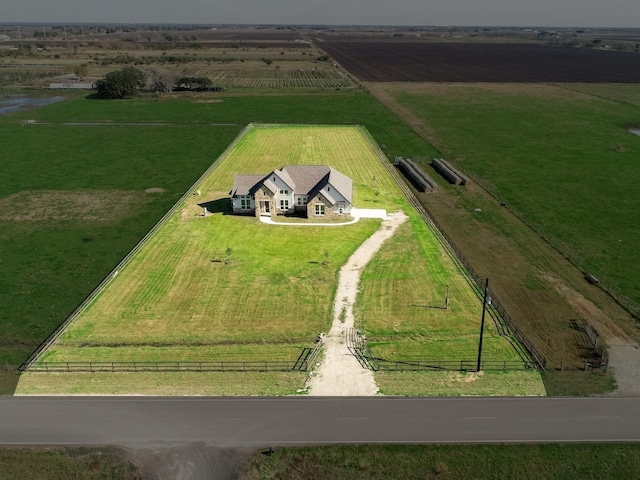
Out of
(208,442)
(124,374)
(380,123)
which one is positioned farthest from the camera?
(380,123)

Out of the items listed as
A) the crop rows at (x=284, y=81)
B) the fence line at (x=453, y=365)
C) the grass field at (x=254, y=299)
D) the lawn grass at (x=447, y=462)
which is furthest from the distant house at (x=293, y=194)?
the crop rows at (x=284, y=81)

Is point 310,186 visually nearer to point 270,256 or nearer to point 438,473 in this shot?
point 270,256

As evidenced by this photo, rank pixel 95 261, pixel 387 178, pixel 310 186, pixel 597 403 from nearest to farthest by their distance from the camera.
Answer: pixel 597 403, pixel 95 261, pixel 310 186, pixel 387 178

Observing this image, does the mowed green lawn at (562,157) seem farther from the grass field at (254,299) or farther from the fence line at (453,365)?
the grass field at (254,299)

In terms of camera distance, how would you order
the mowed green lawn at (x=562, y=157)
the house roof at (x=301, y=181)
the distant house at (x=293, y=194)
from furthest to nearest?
the house roof at (x=301, y=181)
the distant house at (x=293, y=194)
the mowed green lawn at (x=562, y=157)

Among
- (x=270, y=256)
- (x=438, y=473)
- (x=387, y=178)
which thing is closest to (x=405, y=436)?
(x=438, y=473)

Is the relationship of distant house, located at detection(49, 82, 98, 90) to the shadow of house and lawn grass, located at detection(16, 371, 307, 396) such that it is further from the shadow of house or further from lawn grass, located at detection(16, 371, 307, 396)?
lawn grass, located at detection(16, 371, 307, 396)

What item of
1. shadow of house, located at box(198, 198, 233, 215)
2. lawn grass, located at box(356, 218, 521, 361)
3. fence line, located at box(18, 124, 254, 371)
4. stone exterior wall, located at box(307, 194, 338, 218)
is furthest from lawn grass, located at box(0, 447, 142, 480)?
shadow of house, located at box(198, 198, 233, 215)
